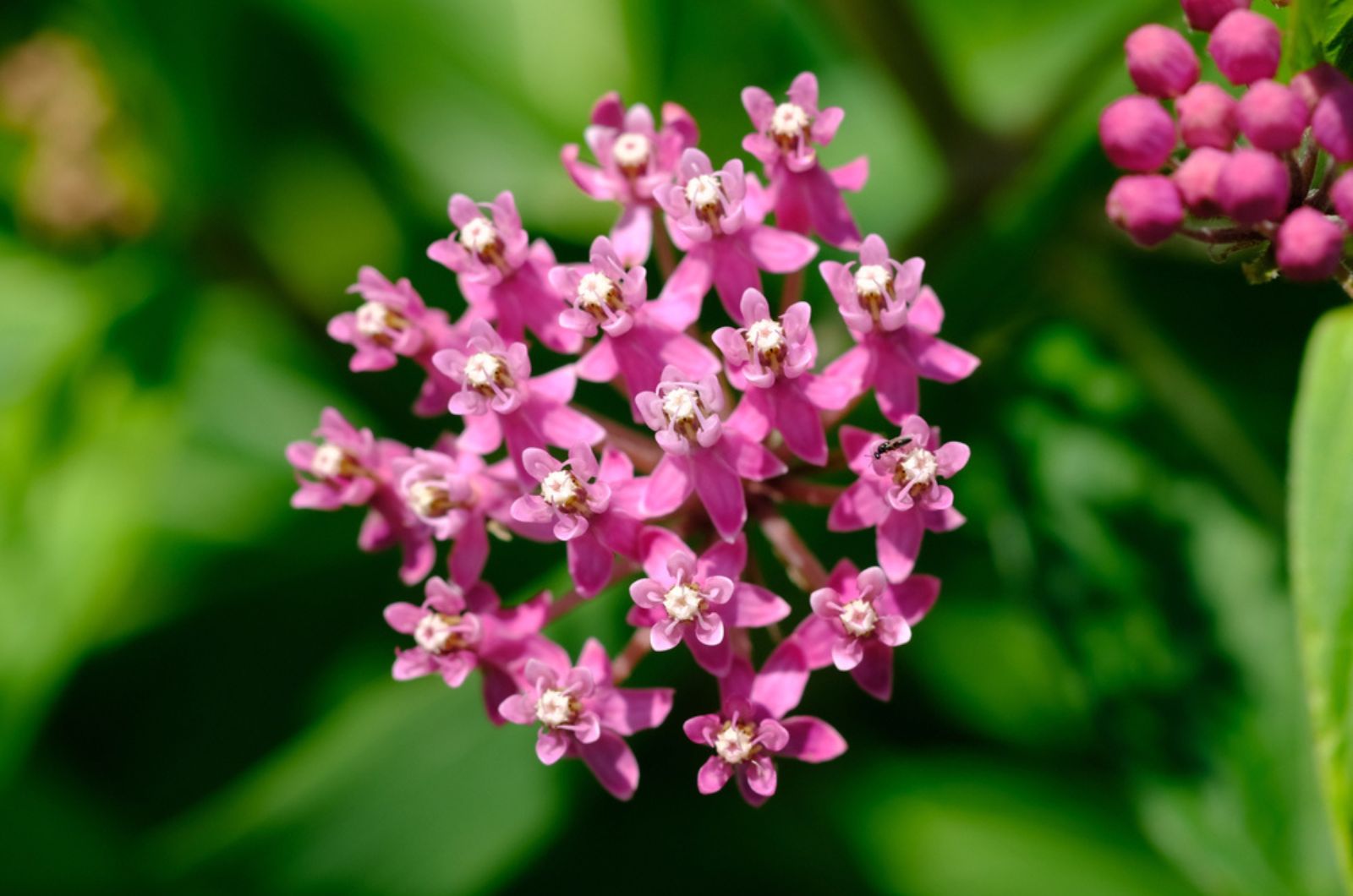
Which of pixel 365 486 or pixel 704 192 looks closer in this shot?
pixel 704 192

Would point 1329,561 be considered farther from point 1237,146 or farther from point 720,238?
point 720,238

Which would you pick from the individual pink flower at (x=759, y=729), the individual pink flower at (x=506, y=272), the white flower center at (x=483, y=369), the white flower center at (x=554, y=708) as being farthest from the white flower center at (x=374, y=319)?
the individual pink flower at (x=759, y=729)

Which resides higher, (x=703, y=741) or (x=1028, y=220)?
(x=1028, y=220)

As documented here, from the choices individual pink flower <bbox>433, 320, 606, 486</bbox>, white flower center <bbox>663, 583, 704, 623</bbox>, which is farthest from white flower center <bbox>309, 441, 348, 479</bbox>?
white flower center <bbox>663, 583, 704, 623</bbox>

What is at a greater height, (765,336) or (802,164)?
(802,164)

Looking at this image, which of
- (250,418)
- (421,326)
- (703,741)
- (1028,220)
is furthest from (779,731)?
(250,418)

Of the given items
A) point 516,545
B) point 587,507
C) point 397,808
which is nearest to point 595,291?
point 587,507

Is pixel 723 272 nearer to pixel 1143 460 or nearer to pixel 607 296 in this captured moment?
pixel 607 296

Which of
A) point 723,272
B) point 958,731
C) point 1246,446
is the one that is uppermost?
point 723,272
